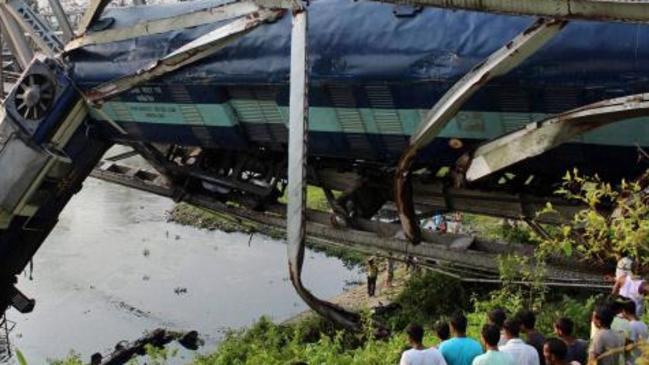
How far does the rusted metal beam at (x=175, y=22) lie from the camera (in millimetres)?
10000

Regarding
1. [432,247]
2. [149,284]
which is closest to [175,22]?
[432,247]

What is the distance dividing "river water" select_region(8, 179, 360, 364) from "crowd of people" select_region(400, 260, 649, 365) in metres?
10.6

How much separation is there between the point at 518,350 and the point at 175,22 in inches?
283

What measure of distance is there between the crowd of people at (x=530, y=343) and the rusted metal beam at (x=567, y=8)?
2386 millimetres

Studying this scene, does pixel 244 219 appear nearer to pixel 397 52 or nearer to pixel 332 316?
pixel 332 316

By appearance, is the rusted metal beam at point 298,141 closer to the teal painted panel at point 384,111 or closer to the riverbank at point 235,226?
the teal painted panel at point 384,111

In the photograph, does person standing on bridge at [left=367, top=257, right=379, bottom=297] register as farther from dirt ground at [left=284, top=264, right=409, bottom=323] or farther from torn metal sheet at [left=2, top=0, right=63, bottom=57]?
torn metal sheet at [left=2, top=0, right=63, bottom=57]

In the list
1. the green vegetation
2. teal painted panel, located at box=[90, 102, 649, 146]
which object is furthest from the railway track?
teal painted panel, located at box=[90, 102, 649, 146]

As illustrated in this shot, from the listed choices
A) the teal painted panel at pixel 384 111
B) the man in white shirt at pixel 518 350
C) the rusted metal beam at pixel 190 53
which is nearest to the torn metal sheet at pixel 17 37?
the teal painted panel at pixel 384 111

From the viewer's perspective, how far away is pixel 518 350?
521cm

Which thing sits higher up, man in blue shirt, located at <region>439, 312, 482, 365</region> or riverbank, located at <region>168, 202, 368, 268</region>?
man in blue shirt, located at <region>439, 312, 482, 365</region>

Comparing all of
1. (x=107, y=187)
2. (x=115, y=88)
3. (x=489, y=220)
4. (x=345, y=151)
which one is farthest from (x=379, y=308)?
(x=107, y=187)

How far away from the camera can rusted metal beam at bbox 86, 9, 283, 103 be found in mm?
9844

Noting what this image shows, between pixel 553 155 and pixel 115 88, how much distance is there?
21.1 ft
